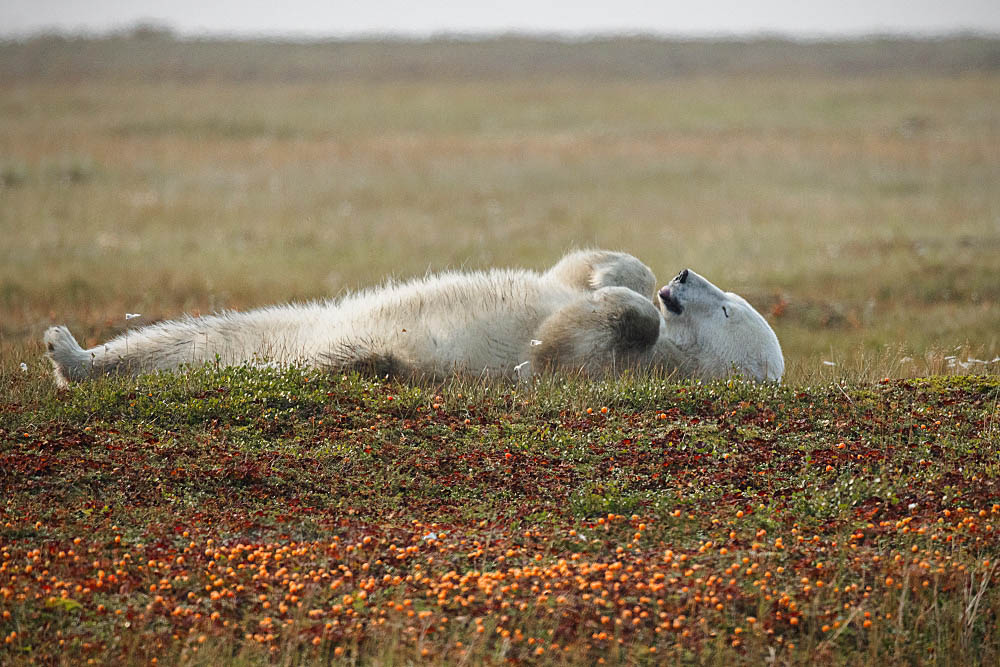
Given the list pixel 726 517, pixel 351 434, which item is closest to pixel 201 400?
pixel 351 434

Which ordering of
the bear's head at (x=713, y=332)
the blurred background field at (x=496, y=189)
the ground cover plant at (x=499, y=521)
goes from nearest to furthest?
the ground cover plant at (x=499, y=521), the bear's head at (x=713, y=332), the blurred background field at (x=496, y=189)

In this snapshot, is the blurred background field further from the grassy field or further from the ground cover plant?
the ground cover plant

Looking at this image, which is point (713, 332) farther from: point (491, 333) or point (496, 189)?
point (496, 189)

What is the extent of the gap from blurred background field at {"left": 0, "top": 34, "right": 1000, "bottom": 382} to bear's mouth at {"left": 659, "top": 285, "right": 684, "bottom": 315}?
1.27 m

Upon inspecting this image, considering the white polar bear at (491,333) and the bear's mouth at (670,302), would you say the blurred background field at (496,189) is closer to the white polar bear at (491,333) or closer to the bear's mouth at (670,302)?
the white polar bear at (491,333)

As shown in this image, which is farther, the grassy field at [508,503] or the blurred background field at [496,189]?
the blurred background field at [496,189]

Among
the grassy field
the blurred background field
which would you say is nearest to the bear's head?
the grassy field

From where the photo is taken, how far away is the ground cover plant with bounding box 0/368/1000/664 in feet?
13.9

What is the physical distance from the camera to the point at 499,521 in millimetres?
5160

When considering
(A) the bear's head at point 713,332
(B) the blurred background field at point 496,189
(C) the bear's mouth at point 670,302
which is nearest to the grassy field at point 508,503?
(B) the blurred background field at point 496,189

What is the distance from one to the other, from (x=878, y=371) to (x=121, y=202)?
688 inches

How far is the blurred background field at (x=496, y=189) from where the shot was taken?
13.3m

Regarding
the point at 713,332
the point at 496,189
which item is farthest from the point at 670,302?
the point at 496,189

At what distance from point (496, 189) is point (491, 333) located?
1717 centimetres
